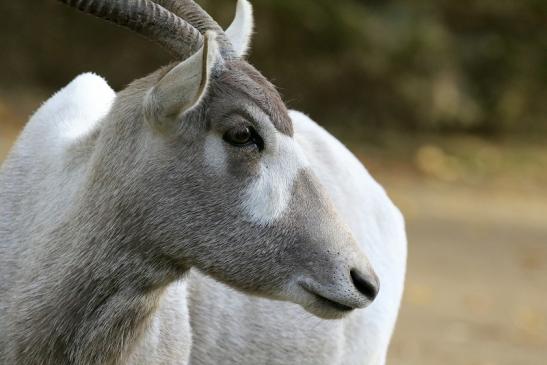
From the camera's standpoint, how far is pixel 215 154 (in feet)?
12.4

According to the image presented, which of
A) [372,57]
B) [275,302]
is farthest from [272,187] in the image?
[372,57]

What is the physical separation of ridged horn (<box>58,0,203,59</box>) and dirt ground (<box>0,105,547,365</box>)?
176 inches

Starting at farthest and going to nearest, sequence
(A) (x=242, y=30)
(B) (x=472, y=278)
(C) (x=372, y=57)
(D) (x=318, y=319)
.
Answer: (C) (x=372, y=57)
(B) (x=472, y=278)
(D) (x=318, y=319)
(A) (x=242, y=30)

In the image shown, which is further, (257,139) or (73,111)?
(73,111)

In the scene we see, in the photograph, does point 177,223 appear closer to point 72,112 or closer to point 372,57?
point 72,112

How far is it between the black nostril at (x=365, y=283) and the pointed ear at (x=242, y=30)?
98 centimetres

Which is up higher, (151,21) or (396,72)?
(151,21)

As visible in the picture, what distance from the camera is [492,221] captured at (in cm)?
1208

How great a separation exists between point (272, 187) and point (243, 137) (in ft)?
0.62

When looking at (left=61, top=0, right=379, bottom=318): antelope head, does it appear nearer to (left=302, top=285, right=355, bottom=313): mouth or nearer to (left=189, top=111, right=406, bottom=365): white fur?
(left=302, top=285, right=355, bottom=313): mouth

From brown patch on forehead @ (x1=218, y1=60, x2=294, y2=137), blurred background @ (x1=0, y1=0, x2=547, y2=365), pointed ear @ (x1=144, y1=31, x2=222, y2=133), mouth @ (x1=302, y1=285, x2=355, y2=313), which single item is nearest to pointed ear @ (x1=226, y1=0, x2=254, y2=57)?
brown patch on forehead @ (x1=218, y1=60, x2=294, y2=137)

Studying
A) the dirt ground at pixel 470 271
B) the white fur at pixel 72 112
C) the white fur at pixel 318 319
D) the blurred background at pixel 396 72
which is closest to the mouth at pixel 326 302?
the white fur at pixel 318 319

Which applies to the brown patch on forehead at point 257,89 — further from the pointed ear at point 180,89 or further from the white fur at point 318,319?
the white fur at point 318,319

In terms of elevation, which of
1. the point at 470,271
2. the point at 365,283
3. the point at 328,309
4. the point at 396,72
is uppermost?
the point at 365,283
